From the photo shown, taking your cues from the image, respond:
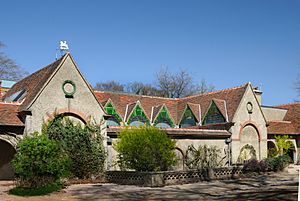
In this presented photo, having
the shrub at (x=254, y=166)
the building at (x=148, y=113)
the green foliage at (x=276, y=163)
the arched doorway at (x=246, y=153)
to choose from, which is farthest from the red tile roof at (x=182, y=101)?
the shrub at (x=254, y=166)

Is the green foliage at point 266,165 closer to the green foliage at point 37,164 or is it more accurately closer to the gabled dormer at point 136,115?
the gabled dormer at point 136,115

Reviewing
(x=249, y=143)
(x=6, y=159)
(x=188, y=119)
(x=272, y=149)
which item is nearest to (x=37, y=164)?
(x=6, y=159)

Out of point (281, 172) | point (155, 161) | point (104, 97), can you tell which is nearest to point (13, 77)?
point (104, 97)

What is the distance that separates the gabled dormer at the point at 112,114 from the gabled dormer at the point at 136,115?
904mm

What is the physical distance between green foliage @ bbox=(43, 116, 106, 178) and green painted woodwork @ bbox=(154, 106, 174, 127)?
35.4 ft

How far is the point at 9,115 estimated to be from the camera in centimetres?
2294

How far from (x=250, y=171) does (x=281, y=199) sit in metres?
13.0

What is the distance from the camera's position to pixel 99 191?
18.6 meters

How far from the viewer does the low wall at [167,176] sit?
2080 centimetres

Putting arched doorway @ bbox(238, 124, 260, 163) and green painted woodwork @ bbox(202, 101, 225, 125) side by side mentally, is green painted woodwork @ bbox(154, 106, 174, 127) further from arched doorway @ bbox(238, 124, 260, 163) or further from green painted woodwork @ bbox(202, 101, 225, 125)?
arched doorway @ bbox(238, 124, 260, 163)

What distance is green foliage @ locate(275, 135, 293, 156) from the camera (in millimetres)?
35884

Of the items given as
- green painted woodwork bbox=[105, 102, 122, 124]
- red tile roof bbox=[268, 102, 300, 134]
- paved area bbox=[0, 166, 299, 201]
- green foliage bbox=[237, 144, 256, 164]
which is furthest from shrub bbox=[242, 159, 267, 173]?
green painted woodwork bbox=[105, 102, 122, 124]

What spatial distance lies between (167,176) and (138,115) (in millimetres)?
11825

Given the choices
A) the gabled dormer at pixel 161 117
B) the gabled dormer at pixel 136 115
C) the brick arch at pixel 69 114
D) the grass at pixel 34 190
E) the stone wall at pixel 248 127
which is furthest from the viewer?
the gabled dormer at pixel 161 117
